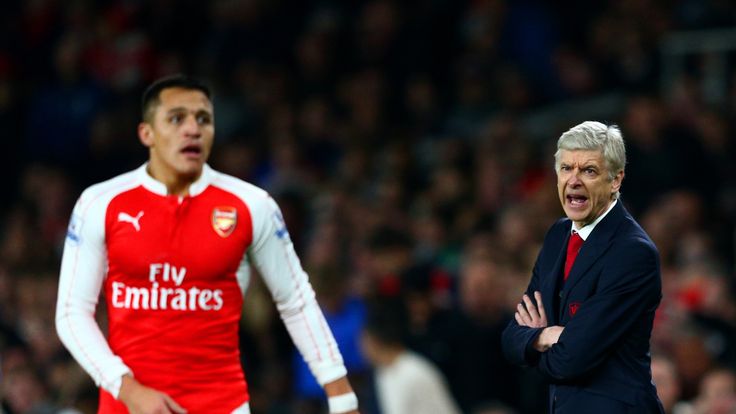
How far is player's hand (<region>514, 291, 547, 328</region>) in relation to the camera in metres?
5.33

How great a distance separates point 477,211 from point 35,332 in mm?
3217

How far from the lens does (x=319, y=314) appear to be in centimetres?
623

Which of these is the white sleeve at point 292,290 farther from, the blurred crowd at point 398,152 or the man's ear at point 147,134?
the blurred crowd at point 398,152

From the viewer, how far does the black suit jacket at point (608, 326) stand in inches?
198

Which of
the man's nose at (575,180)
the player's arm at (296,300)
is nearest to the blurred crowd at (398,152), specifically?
the player's arm at (296,300)

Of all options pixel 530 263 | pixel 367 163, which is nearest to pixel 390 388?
pixel 530 263

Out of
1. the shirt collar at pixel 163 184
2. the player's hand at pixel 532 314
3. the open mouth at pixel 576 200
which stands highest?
the shirt collar at pixel 163 184

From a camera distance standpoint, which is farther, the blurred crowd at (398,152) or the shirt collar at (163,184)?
the blurred crowd at (398,152)

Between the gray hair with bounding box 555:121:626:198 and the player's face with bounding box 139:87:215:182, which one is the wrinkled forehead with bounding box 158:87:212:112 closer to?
the player's face with bounding box 139:87:215:182

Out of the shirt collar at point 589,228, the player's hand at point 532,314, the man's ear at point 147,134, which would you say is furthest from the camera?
the man's ear at point 147,134

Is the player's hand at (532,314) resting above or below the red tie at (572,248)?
below

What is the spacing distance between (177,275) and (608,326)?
1820 mm

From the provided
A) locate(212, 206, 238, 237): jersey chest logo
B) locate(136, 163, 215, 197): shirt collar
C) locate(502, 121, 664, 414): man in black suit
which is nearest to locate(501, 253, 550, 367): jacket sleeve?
locate(502, 121, 664, 414): man in black suit

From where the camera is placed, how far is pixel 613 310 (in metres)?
5.02
